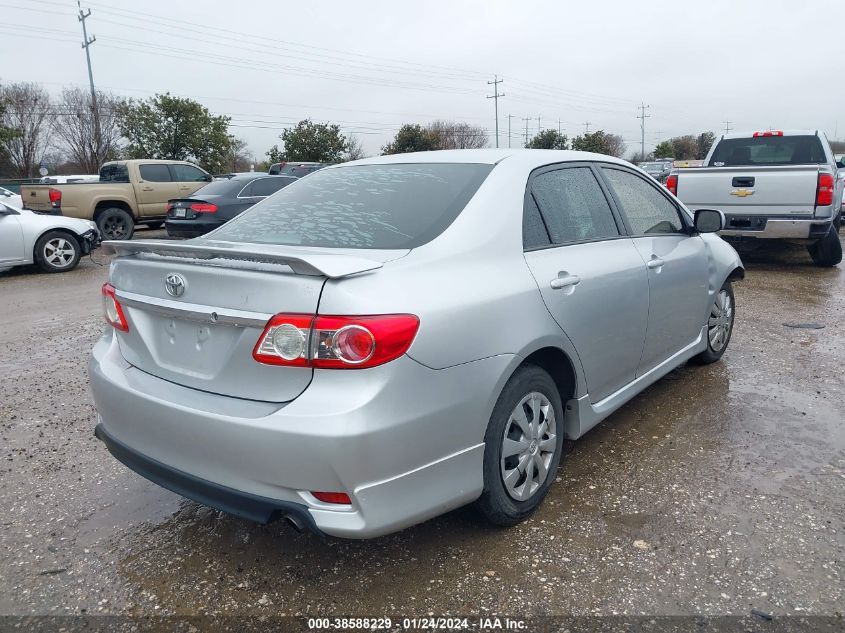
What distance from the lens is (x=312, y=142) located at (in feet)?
121

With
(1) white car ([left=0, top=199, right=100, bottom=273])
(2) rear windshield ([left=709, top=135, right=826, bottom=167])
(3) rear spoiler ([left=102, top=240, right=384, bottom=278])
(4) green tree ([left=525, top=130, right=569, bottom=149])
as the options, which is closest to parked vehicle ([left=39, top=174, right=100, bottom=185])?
(1) white car ([left=0, top=199, right=100, bottom=273])

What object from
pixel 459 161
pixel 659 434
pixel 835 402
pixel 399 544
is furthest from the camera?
pixel 835 402

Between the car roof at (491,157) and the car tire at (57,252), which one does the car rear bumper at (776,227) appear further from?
the car tire at (57,252)

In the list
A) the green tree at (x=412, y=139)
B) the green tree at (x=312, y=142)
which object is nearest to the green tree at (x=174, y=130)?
the green tree at (x=312, y=142)

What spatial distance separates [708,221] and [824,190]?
5.28 m

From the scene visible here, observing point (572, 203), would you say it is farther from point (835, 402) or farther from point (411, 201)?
point (835, 402)

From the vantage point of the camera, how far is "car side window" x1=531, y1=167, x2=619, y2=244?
3242 millimetres

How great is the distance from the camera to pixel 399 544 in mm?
2865

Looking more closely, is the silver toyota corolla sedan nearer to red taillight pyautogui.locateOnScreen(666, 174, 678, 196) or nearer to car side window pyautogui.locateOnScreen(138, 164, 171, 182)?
red taillight pyautogui.locateOnScreen(666, 174, 678, 196)

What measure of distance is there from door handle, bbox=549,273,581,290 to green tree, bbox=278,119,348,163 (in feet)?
115

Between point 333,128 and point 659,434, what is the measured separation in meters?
35.9

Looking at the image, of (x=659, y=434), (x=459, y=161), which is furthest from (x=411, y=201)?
(x=659, y=434)

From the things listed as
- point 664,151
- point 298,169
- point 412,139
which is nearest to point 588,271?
point 298,169

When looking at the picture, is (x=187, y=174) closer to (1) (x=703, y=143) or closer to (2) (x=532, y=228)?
(2) (x=532, y=228)
